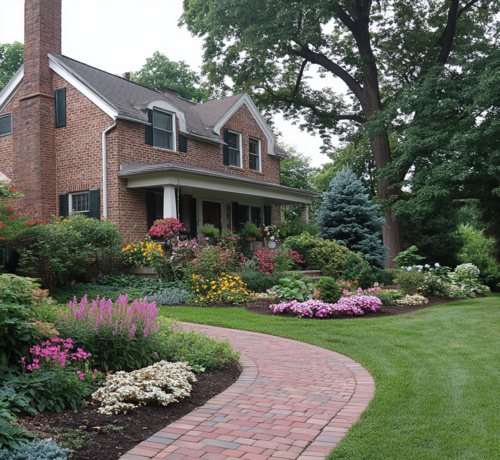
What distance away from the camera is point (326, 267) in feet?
47.2

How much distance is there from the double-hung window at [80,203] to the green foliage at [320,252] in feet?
20.6

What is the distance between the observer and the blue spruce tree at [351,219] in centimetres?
1550

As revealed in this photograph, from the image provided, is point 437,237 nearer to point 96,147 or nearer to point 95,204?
point 95,204

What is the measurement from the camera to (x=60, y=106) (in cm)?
1511

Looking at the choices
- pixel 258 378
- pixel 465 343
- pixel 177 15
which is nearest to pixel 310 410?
pixel 258 378

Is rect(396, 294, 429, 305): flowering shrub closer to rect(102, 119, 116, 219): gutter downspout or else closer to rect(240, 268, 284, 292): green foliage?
rect(240, 268, 284, 292): green foliage

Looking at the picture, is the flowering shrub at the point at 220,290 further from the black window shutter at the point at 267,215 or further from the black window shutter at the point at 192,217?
the black window shutter at the point at 267,215

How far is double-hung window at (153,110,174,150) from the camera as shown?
50.2 ft

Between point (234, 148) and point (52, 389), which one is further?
point (234, 148)

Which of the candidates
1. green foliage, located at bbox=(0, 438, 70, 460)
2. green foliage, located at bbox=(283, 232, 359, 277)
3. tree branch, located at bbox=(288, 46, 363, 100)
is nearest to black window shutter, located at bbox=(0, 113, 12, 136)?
green foliage, located at bbox=(283, 232, 359, 277)

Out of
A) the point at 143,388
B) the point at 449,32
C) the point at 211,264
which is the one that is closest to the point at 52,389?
the point at 143,388

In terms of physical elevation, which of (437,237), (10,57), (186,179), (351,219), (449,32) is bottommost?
(437,237)

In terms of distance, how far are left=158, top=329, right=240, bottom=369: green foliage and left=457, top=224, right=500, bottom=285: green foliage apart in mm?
14447

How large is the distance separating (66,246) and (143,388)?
8511 mm
